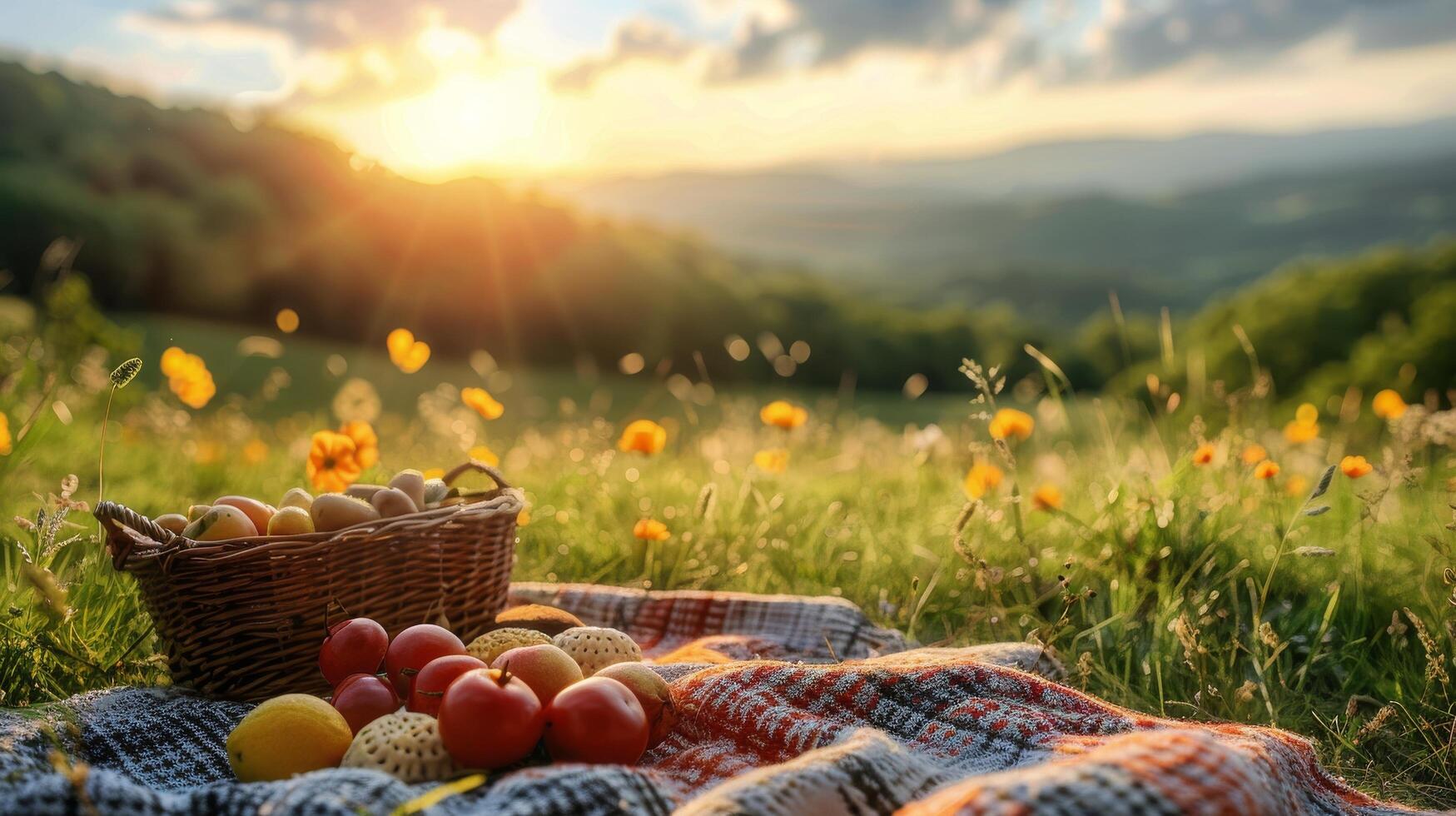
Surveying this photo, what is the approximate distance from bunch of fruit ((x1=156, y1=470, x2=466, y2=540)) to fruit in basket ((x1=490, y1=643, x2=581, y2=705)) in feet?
2.23

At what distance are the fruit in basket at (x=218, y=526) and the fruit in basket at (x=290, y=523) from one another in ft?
0.21

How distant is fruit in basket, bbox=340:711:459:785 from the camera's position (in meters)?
1.89

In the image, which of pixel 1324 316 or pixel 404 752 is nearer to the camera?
pixel 404 752

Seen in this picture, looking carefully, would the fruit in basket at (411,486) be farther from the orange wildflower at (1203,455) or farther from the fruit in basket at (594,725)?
the orange wildflower at (1203,455)

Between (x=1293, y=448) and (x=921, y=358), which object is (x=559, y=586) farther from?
(x=921, y=358)

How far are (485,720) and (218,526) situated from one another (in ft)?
3.63

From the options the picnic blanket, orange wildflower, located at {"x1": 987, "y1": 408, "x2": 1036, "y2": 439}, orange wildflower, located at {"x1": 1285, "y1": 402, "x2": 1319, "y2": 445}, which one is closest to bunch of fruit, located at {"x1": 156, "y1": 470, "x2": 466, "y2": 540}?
the picnic blanket

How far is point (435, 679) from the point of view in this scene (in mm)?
2133

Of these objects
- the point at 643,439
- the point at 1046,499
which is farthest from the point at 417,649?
the point at 1046,499

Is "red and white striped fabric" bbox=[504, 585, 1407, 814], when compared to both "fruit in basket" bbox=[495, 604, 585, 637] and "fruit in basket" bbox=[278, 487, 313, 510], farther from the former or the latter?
"fruit in basket" bbox=[278, 487, 313, 510]

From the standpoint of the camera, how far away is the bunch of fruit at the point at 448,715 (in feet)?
6.21

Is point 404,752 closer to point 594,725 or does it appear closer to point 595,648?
point 594,725

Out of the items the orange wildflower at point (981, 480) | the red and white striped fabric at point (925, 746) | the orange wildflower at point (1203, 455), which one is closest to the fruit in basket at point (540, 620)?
the red and white striped fabric at point (925, 746)

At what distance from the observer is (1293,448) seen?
459cm
